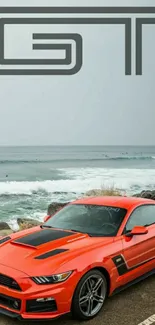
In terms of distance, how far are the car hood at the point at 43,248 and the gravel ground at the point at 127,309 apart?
683 millimetres

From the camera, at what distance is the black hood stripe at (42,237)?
4.97 metres

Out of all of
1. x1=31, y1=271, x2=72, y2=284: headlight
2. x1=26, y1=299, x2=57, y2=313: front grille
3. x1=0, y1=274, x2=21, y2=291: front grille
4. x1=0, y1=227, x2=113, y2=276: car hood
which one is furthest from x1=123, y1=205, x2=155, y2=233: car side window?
x1=0, y1=274, x2=21, y2=291: front grille

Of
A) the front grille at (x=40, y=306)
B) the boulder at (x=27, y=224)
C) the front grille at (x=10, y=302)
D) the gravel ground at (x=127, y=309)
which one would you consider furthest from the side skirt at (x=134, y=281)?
the boulder at (x=27, y=224)

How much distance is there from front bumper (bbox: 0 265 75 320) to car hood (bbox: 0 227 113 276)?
0.55 feet

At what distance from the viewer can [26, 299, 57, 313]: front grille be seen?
4.13m

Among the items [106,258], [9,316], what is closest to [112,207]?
[106,258]

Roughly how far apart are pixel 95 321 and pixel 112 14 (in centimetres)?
3370

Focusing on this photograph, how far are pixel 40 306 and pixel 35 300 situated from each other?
3.8 inches

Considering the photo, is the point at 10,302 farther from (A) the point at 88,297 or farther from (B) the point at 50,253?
(A) the point at 88,297

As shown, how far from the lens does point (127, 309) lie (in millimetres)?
4746

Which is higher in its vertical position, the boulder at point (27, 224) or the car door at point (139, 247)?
the car door at point (139, 247)

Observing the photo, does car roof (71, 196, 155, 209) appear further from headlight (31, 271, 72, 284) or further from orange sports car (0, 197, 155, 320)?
headlight (31, 271, 72, 284)

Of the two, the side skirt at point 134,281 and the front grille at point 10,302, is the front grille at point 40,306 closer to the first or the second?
the front grille at point 10,302

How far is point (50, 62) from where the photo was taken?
34.0m
